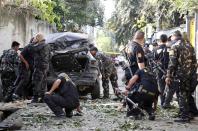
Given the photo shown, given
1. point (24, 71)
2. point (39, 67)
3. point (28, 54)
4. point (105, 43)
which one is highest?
point (105, 43)

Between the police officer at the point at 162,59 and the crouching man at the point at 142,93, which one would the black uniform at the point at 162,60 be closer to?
the police officer at the point at 162,59

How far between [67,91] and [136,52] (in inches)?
65.5

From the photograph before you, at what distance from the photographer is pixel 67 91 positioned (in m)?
10.4

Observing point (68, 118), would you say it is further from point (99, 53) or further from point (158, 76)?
point (99, 53)

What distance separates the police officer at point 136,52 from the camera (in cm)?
1027

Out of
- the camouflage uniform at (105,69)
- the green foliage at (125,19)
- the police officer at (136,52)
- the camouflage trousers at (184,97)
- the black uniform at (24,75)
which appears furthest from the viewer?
the green foliage at (125,19)

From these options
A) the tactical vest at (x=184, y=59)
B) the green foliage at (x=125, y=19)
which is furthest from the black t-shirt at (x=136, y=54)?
the green foliage at (x=125, y=19)

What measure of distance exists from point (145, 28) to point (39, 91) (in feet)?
87.6

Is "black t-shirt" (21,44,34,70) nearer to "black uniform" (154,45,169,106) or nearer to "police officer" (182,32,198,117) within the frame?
"black uniform" (154,45,169,106)

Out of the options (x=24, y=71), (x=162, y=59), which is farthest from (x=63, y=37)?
(x=162, y=59)

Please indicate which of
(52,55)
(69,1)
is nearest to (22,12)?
(52,55)

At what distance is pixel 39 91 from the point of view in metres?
13.1

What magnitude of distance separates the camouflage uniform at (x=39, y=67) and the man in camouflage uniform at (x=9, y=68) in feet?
2.44

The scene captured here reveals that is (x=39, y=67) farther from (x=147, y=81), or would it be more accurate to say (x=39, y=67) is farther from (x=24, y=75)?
(x=147, y=81)
